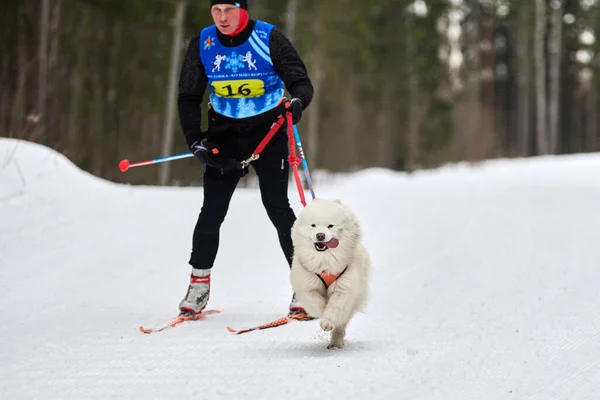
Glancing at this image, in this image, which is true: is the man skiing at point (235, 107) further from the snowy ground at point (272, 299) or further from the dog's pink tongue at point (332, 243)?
the dog's pink tongue at point (332, 243)

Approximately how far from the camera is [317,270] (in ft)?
13.9

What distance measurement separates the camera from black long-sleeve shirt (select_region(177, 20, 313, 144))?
16.4 feet

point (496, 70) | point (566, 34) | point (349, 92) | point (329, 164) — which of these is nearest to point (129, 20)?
point (329, 164)

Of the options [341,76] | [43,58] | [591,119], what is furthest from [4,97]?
[591,119]

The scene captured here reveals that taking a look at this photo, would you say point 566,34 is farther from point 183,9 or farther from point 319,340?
point 319,340

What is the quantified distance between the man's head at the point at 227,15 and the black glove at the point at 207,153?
702 mm

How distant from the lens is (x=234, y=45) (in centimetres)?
499

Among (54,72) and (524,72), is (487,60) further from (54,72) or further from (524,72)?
(54,72)

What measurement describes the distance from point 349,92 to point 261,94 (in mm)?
25535

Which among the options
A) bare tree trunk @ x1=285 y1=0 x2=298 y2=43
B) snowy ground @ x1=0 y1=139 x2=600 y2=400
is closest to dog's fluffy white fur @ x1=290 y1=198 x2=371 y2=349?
snowy ground @ x1=0 y1=139 x2=600 y2=400

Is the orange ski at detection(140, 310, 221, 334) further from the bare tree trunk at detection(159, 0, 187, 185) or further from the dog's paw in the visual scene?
the bare tree trunk at detection(159, 0, 187, 185)

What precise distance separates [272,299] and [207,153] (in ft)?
5.17

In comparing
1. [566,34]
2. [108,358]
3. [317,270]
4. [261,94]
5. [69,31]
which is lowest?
[108,358]

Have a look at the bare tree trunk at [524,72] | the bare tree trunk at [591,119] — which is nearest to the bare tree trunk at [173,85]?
the bare tree trunk at [524,72]
